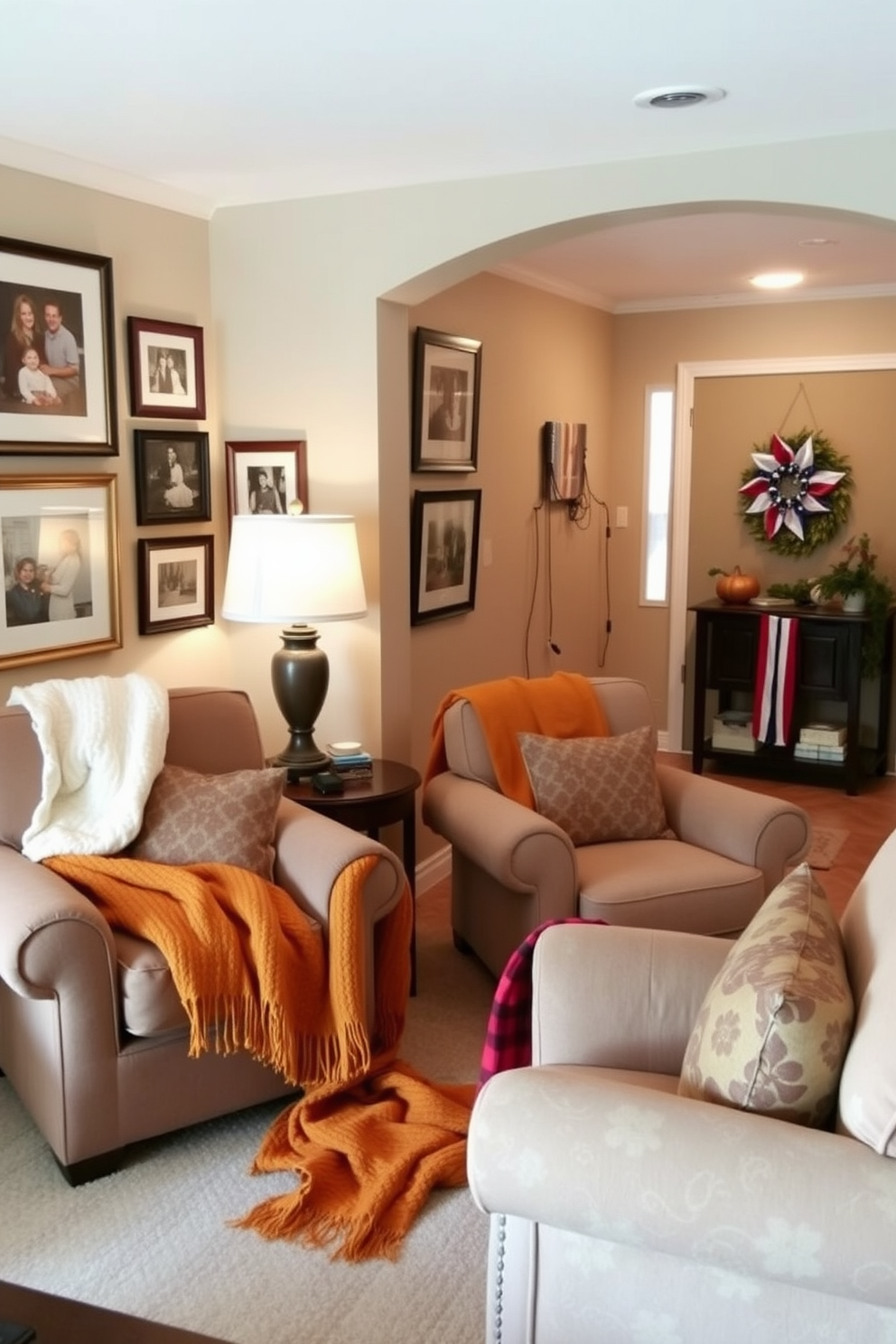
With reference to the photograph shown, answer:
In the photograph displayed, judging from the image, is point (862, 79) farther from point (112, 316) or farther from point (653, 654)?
point (653, 654)

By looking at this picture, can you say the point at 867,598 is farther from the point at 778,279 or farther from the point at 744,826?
the point at 744,826

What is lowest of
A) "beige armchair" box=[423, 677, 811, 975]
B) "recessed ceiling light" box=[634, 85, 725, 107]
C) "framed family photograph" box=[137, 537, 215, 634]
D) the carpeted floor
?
the carpeted floor

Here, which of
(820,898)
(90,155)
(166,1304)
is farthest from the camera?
(90,155)

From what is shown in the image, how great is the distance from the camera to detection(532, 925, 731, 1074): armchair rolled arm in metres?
2.06

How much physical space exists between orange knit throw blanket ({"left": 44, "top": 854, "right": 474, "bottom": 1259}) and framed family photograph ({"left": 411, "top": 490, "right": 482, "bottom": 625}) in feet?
5.47

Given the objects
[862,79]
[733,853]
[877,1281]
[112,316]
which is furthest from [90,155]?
[877,1281]

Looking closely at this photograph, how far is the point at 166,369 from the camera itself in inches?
140

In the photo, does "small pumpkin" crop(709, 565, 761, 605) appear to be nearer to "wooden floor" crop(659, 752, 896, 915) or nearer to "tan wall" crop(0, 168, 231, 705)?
"wooden floor" crop(659, 752, 896, 915)

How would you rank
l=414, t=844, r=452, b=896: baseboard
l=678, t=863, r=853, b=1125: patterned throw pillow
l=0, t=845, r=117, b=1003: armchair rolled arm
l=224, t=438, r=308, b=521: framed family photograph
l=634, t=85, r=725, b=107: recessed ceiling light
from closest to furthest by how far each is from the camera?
1. l=678, t=863, r=853, b=1125: patterned throw pillow
2. l=0, t=845, r=117, b=1003: armchair rolled arm
3. l=634, t=85, r=725, b=107: recessed ceiling light
4. l=224, t=438, r=308, b=521: framed family photograph
5. l=414, t=844, r=452, b=896: baseboard

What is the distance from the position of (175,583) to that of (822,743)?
3257 mm

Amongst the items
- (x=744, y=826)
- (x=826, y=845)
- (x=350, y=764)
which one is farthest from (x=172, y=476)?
(x=826, y=845)

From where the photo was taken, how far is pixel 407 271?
3441 millimetres

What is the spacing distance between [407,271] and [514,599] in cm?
188

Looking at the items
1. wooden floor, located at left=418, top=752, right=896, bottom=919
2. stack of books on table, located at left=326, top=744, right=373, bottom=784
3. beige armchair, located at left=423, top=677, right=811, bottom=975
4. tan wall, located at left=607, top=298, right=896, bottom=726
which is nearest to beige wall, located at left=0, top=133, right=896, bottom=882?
stack of books on table, located at left=326, top=744, right=373, bottom=784
